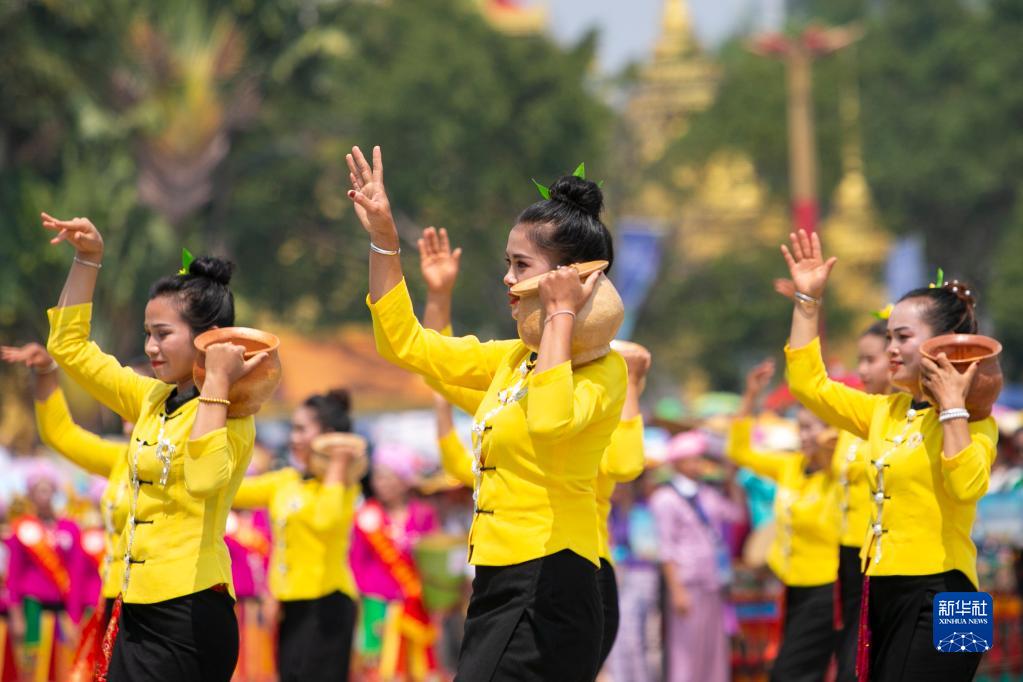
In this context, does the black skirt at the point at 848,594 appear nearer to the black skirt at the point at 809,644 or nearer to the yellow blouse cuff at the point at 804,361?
the black skirt at the point at 809,644

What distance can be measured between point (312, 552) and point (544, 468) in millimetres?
3354

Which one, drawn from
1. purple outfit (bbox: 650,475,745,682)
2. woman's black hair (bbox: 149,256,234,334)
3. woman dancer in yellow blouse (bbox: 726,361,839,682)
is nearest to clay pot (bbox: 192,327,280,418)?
woman's black hair (bbox: 149,256,234,334)

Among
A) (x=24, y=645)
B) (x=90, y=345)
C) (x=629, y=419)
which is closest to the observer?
(x=90, y=345)

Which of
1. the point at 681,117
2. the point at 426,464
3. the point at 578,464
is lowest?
the point at 578,464

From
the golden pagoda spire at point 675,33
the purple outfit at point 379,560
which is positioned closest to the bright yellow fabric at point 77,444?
the purple outfit at point 379,560

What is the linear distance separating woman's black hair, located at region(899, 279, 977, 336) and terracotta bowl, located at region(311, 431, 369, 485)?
2946 mm

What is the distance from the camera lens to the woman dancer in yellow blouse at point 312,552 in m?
8.34

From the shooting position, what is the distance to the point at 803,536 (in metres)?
8.81

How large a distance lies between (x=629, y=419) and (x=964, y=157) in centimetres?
3593

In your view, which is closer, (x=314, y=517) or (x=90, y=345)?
(x=90, y=345)

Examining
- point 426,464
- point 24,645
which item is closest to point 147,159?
point 426,464

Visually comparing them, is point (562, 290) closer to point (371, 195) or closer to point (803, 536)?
point (371, 195)

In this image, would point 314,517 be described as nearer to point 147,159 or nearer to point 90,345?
point 90,345

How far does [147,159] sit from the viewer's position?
29797 mm
